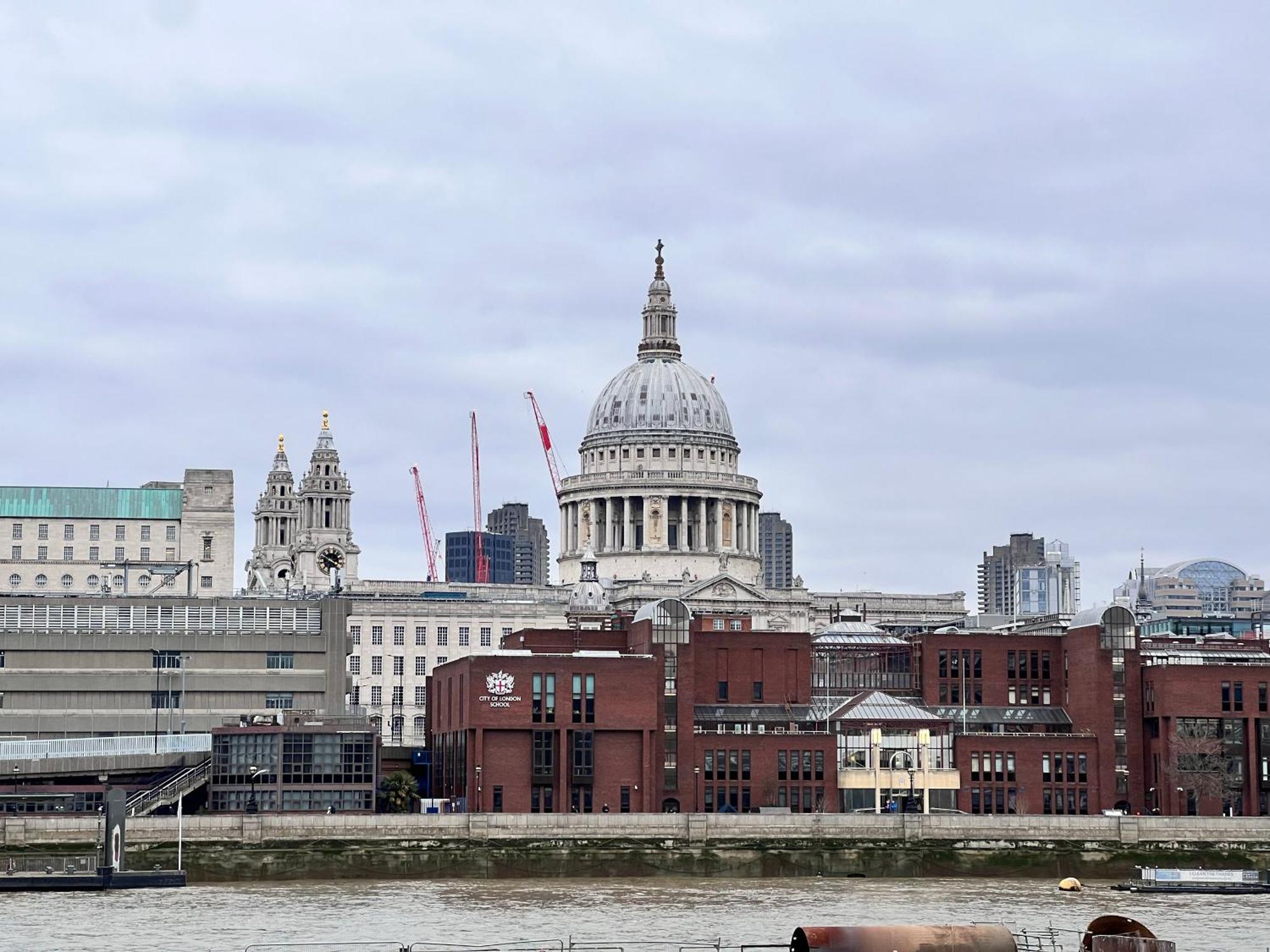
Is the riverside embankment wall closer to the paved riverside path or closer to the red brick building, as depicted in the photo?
the paved riverside path

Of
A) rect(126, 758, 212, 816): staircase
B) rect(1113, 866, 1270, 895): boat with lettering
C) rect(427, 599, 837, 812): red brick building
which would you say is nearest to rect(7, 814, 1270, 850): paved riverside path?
rect(126, 758, 212, 816): staircase

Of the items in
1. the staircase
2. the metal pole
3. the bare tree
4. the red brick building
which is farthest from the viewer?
the red brick building

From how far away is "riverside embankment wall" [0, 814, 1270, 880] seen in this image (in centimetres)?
12656


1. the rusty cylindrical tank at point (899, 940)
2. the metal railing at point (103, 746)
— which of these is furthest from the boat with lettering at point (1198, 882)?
the metal railing at point (103, 746)

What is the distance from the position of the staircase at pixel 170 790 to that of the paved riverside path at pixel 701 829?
11.4 ft

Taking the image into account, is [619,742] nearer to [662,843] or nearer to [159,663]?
[662,843]

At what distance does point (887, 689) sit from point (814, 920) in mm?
67042

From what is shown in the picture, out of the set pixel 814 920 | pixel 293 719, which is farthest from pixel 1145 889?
pixel 293 719

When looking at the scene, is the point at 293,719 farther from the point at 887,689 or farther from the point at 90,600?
the point at 887,689

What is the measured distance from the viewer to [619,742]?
152 metres

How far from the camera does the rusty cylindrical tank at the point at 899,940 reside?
72375mm

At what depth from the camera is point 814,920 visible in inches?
3991

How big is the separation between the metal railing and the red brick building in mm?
14784

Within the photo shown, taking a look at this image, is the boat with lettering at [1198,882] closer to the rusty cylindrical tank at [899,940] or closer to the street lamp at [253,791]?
the street lamp at [253,791]
